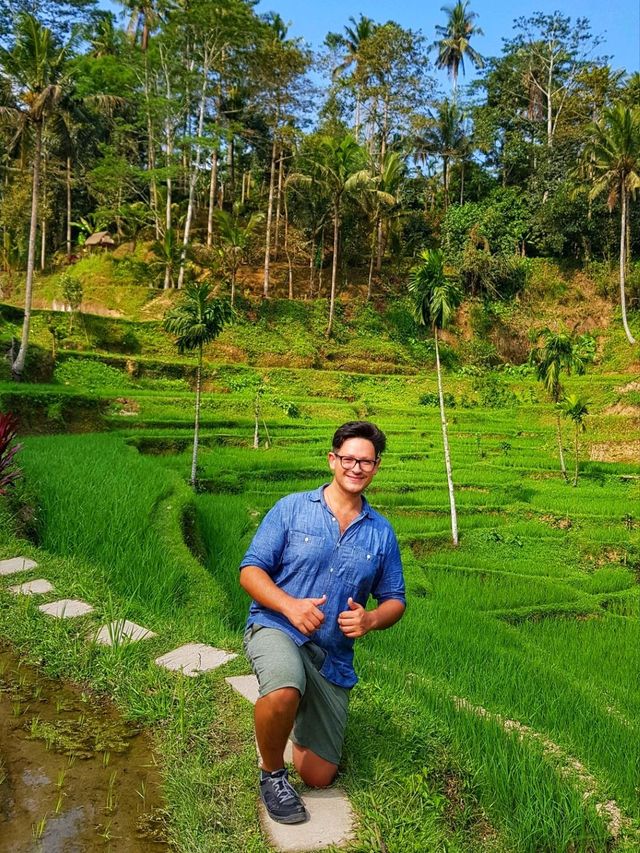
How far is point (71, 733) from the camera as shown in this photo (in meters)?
2.23

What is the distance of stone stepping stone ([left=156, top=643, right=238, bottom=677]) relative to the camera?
267 cm

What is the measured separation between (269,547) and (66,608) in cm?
185

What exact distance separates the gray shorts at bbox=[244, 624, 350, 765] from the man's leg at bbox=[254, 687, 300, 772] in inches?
2.4

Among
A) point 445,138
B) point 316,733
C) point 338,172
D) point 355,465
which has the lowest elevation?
point 316,733

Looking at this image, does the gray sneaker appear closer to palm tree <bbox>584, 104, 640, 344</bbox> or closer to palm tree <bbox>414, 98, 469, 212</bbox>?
palm tree <bbox>584, 104, 640, 344</bbox>

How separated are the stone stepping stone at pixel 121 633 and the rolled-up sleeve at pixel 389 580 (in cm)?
143

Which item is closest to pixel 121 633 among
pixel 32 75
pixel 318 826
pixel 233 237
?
pixel 318 826

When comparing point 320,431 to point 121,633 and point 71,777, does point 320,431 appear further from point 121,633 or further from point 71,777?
point 71,777

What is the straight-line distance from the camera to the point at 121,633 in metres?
2.95

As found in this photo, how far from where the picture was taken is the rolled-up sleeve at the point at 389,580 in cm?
209

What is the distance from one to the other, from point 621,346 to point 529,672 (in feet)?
70.4

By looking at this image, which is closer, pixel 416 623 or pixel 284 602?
pixel 284 602

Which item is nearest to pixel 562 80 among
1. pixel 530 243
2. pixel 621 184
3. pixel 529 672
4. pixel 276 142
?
pixel 530 243

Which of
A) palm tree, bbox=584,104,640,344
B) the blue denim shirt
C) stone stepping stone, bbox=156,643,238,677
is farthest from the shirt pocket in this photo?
palm tree, bbox=584,104,640,344
